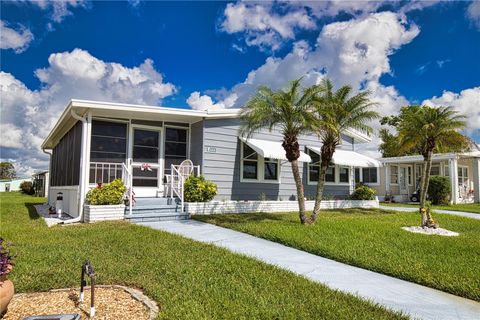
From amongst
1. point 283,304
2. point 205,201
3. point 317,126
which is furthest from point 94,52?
point 283,304

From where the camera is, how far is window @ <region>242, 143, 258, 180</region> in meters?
14.8

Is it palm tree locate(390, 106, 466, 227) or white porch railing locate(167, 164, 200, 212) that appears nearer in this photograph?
white porch railing locate(167, 164, 200, 212)

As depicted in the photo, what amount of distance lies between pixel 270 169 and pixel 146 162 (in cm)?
578

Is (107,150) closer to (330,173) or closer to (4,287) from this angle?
(4,287)

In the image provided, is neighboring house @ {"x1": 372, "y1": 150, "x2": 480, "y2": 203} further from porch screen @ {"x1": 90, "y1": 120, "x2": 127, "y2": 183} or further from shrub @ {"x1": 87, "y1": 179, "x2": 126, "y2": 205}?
shrub @ {"x1": 87, "y1": 179, "x2": 126, "y2": 205}

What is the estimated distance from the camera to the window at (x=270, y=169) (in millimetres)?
15391

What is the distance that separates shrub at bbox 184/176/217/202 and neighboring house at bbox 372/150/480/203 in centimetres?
1817

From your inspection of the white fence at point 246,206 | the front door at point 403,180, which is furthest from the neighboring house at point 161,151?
the front door at point 403,180

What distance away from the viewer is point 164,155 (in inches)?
544

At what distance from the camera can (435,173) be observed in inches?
1006

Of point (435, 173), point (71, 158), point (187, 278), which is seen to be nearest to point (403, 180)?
point (435, 173)

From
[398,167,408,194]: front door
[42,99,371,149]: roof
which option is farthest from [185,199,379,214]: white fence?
[398,167,408,194]: front door

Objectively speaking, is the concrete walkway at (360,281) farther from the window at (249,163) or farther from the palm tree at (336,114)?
the window at (249,163)

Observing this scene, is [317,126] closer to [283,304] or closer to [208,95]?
[283,304]
